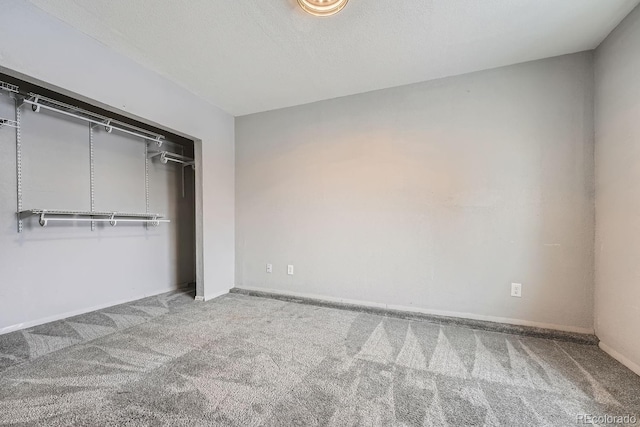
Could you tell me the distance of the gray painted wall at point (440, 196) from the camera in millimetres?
2266

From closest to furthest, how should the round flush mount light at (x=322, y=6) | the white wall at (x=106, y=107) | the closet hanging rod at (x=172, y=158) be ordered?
1. the round flush mount light at (x=322, y=6)
2. the white wall at (x=106, y=107)
3. the closet hanging rod at (x=172, y=158)

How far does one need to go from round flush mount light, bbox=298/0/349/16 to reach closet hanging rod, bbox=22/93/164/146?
7.77 ft

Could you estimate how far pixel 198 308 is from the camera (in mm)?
2986

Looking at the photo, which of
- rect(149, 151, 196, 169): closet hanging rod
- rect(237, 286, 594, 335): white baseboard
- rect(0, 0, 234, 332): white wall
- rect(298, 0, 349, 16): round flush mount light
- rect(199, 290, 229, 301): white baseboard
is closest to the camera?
rect(298, 0, 349, 16): round flush mount light

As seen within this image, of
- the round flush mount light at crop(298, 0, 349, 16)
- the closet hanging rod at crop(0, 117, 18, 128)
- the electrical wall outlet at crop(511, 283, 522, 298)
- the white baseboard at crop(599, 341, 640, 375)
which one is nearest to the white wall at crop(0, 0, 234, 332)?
the closet hanging rod at crop(0, 117, 18, 128)

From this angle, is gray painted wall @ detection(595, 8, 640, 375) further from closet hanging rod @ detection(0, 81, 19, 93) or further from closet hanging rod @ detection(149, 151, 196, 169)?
closet hanging rod @ detection(0, 81, 19, 93)

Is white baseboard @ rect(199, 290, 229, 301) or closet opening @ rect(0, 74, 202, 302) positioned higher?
closet opening @ rect(0, 74, 202, 302)

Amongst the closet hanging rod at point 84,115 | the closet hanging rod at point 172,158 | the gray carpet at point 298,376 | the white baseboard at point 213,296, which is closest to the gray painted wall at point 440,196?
the white baseboard at point 213,296

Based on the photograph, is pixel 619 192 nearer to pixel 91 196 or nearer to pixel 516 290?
pixel 516 290

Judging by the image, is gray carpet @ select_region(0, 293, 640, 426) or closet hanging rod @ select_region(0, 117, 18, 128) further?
closet hanging rod @ select_region(0, 117, 18, 128)

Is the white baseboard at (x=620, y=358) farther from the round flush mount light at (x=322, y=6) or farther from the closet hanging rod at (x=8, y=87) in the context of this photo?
the closet hanging rod at (x=8, y=87)

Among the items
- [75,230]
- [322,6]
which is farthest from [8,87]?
[322,6]

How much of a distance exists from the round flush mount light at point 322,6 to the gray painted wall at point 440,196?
1358mm

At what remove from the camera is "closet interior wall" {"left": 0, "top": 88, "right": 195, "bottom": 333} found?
232 centimetres
